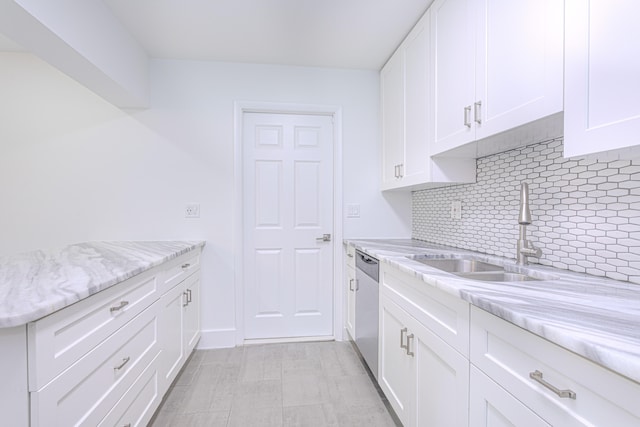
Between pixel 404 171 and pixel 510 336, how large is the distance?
145 centimetres

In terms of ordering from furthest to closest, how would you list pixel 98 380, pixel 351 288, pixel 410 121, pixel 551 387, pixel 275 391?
pixel 351 288 < pixel 410 121 < pixel 275 391 < pixel 98 380 < pixel 551 387

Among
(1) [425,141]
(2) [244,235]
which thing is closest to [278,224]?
(2) [244,235]

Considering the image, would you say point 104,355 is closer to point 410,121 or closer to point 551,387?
point 551,387

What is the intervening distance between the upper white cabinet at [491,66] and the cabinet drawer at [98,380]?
1.72 metres

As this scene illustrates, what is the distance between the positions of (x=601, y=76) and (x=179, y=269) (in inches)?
85.7

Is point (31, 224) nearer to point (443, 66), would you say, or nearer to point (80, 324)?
point (80, 324)

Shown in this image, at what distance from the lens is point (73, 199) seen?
2309 millimetres

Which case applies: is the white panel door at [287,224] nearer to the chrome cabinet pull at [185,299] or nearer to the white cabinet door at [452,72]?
the chrome cabinet pull at [185,299]

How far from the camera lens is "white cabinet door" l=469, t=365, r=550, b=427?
71 cm

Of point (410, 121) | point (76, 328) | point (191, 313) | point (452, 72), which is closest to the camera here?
point (76, 328)

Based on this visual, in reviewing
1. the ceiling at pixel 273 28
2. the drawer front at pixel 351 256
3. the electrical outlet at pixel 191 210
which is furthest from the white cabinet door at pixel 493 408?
the electrical outlet at pixel 191 210

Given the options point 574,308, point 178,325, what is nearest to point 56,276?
point 178,325

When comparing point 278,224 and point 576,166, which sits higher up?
point 576,166

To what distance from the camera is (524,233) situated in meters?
1.32
